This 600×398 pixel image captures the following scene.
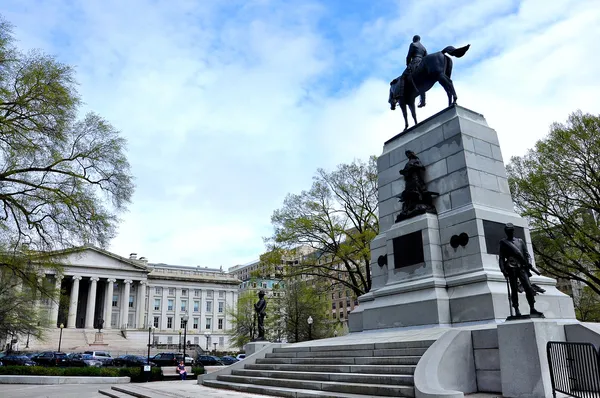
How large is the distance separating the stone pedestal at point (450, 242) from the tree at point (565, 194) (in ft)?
39.3

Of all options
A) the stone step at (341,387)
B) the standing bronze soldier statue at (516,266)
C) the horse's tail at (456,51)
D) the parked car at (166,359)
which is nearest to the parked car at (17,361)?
the parked car at (166,359)

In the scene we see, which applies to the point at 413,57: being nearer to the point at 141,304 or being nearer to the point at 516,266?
the point at 516,266

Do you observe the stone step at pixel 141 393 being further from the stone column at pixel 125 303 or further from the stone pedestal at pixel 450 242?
the stone column at pixel 125 303

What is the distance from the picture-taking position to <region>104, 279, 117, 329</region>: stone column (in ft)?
284

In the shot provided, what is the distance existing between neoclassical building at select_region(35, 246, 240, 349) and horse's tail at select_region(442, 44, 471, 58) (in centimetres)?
8185

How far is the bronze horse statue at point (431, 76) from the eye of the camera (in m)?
15.9

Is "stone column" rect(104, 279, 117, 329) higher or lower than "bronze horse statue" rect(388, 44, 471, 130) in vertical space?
lower

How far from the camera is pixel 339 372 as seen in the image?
11305mm

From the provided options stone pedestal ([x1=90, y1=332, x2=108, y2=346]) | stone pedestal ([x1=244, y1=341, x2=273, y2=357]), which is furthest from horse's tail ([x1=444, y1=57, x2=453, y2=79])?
stone pedestal ([x1=90, y1=332, x2=108, y2=346])

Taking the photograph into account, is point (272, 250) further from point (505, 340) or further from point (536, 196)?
point (505, 340)

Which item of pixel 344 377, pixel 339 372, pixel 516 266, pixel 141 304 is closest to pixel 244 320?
pixel 141 304

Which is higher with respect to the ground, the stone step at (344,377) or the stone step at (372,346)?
the stone step at (372,346)

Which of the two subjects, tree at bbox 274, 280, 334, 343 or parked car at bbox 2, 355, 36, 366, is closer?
parked car at bbox 2, 355, 36, 366

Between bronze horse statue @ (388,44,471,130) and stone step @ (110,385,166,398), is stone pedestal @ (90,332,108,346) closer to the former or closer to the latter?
stone step @ (110,385,166,398)
